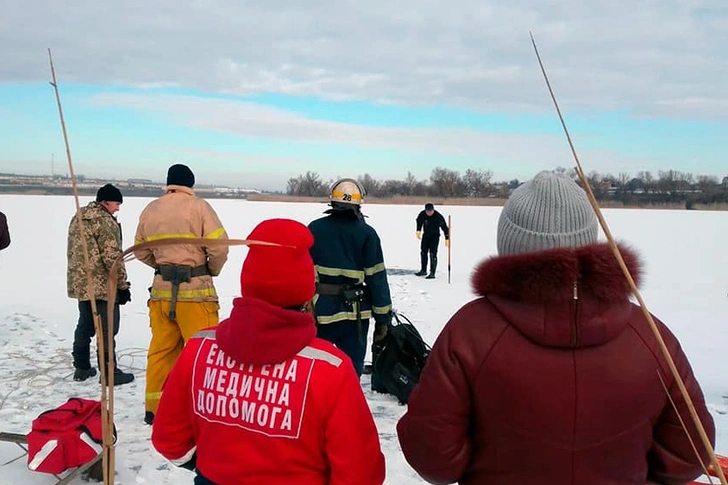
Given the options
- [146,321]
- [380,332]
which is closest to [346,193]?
[380,332]

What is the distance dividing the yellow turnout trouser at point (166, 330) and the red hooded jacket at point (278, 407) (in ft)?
7.97

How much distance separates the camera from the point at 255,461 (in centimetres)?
168

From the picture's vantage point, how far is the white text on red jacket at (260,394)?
5.39ft

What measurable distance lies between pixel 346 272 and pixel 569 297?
8.90 ft

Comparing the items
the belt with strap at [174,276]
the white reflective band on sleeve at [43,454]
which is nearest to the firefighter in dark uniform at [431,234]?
the belt with strap at [174,276]

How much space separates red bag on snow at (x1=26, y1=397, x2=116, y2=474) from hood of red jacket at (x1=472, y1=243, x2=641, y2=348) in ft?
8.96

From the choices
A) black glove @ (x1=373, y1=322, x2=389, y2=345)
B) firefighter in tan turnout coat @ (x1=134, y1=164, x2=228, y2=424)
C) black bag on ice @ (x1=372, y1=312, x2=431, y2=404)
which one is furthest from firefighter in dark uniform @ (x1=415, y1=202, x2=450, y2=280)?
firefighter in tan turnout coat @ (x1=134, y1=164, x2=228, y2=424)

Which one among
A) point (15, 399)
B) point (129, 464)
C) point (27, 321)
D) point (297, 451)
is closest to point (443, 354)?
point (297, 451)

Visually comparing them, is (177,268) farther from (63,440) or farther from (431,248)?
(431,248)

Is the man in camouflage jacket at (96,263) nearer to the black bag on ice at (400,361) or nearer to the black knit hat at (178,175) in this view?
the black knit hat at (178,175)

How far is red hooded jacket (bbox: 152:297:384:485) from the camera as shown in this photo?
5.39 ft

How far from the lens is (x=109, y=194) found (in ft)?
16.1

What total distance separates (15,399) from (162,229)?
6.80 feet

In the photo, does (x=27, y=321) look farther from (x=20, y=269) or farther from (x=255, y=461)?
(x=255, y=461)
